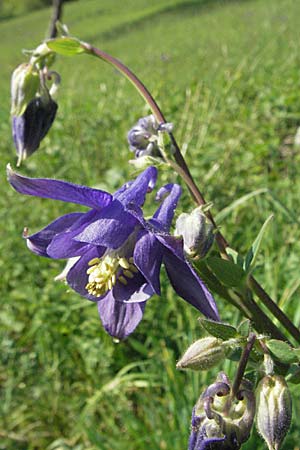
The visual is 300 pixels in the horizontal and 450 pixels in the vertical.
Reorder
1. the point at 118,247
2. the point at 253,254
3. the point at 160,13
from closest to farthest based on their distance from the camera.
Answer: the point at 118,247
the point at 253,254
the point at 160,13

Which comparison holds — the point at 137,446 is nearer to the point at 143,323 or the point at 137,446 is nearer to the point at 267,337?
the point at 143,323

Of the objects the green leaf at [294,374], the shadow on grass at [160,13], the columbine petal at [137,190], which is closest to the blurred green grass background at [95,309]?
the columbine petal at [137,190]

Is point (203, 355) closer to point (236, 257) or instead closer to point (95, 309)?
point (236, 257)

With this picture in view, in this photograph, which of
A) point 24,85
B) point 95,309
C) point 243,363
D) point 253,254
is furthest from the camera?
point 95,309

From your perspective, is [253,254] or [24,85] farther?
[24,85]

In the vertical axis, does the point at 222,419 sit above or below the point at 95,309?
above

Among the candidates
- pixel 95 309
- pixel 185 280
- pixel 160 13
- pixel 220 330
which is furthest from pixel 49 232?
pixel 160 13

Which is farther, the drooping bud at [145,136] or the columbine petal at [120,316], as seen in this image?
the drooping bud at [145,136]

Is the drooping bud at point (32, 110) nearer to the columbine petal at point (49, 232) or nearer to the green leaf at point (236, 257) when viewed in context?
the columbine petal at point (49, 232)
